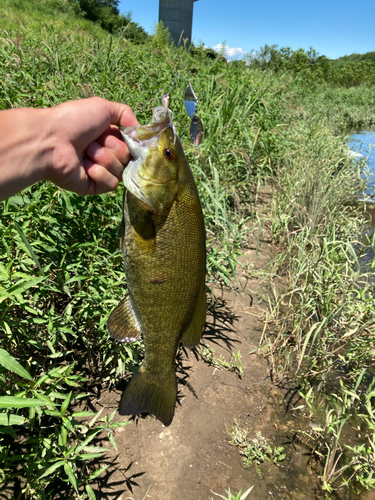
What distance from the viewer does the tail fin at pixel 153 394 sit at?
1635 millimetres

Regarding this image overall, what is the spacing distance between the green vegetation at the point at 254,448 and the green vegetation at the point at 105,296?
0.37 m

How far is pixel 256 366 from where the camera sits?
3475 millimetres

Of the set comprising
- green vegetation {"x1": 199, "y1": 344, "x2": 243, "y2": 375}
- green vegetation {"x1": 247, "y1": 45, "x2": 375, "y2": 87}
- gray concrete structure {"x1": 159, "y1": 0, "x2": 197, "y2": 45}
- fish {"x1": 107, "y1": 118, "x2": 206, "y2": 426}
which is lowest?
green vegetation {"x1": 199, "y1": 344, "x2": 243, "y2": 375}

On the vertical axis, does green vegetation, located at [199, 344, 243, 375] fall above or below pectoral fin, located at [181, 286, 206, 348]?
below

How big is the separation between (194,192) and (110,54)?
4242 millimetres

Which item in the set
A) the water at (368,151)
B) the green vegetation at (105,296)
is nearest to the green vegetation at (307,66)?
the water at (368,151)

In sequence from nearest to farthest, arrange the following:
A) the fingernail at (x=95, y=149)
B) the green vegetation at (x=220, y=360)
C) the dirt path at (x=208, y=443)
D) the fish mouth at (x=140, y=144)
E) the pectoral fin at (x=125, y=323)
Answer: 1. the fish mouth at (x=140, y=144)
2. the pectoral fin at (x=125, y=323)
3. the fingernail at (x=95, y=149)
4. the dirt path at (x=208, y=443)
5. the green vegetation at (x=220, y=360)

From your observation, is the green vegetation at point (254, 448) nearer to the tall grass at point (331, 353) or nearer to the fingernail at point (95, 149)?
the tall grass at point (331, 353)

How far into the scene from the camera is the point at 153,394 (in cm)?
166

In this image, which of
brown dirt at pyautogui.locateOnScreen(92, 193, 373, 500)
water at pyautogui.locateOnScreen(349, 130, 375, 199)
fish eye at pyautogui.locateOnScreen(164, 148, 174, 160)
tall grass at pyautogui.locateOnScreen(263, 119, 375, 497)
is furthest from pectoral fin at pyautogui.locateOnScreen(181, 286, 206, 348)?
water at pyautogui.locateOnScreen(349, 130, 375, 199)

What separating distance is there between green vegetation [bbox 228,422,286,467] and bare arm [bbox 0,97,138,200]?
2.27 m

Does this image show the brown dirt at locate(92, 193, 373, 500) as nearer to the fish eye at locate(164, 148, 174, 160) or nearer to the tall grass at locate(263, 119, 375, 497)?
the tall grass at locate(263, 119, 375, 497)

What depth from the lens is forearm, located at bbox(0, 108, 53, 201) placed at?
1.46 m

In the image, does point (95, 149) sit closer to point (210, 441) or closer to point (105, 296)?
point (105, 296)
